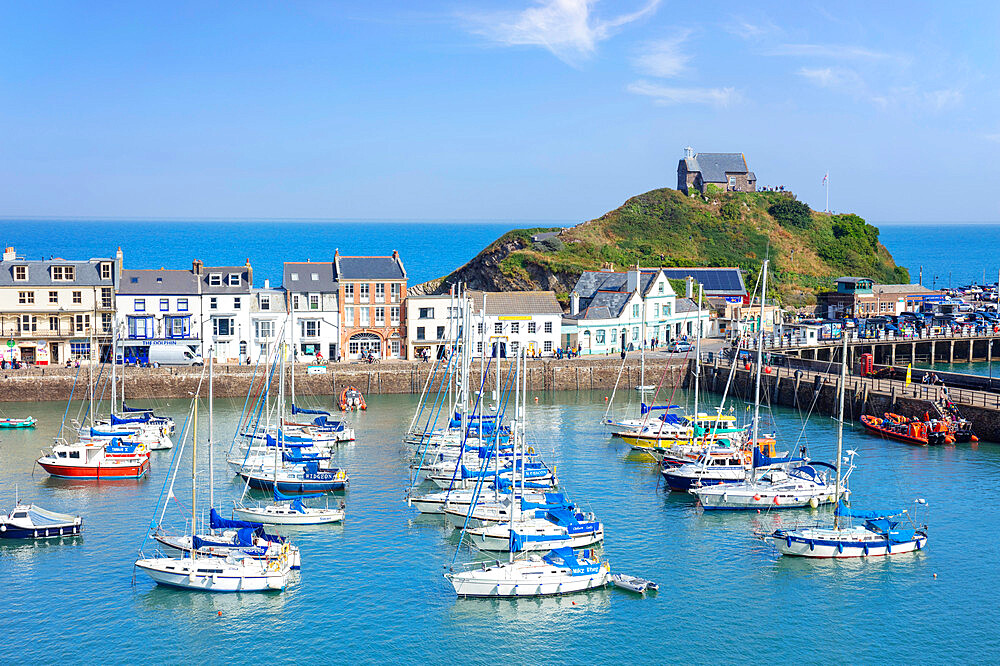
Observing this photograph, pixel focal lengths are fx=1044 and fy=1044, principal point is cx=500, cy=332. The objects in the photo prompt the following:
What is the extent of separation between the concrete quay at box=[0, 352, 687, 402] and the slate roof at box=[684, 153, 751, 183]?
73958 mm

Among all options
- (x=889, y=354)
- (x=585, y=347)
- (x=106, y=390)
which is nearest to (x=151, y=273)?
(x=106, y=390)

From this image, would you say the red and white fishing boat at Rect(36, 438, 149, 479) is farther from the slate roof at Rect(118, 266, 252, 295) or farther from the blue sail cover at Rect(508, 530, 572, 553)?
the slate roof at Rect(118, 266, 252, 295)

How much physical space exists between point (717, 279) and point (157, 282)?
57491 millimetres

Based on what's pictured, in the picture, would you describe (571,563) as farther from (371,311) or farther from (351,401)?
(371,311)

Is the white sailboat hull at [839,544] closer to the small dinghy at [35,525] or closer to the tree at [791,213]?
the small dinghy at [35,525]

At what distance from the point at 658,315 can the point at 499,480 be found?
2011 inches

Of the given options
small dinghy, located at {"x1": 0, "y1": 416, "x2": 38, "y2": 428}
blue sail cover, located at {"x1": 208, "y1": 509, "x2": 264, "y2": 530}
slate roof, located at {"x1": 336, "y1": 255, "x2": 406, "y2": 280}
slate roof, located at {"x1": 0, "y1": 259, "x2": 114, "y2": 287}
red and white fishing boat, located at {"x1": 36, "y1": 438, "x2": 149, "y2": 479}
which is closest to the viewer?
blue sail cover, located at {"x1": 208, "y1": 509, "x2": 264, "y2": 530}

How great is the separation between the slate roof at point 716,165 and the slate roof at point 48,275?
314 feet

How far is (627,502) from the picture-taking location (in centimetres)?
5053

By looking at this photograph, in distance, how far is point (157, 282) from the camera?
85562mm

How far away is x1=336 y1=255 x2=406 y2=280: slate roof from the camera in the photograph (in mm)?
87000

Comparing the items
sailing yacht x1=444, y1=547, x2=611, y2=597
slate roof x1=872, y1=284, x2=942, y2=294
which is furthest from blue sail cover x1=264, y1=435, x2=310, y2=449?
slate roof x1=872, y1=284, x2=942, y2=294

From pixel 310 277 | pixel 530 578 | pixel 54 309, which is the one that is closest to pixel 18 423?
pixel 54 309

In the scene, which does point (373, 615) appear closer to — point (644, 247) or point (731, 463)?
point (731, 463)
